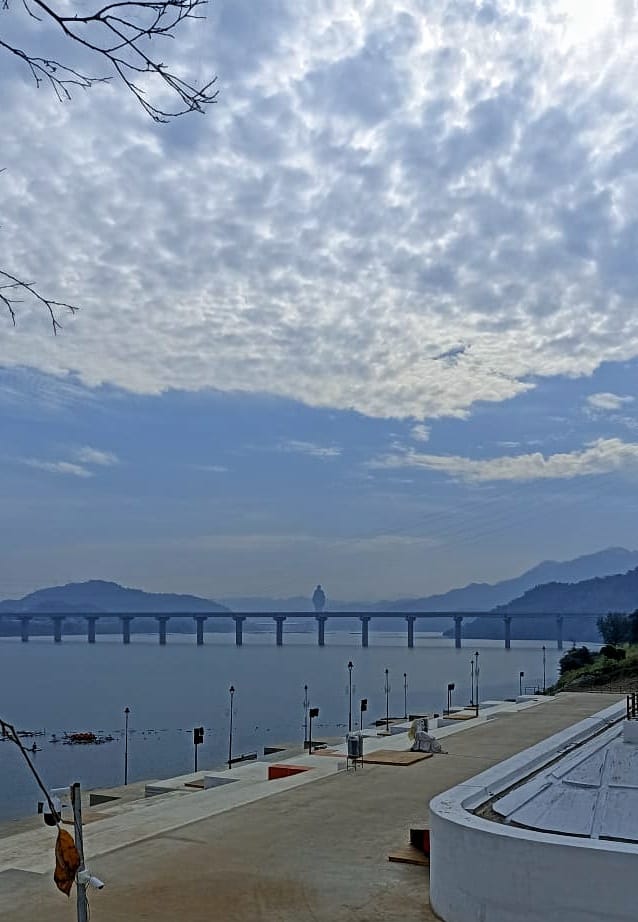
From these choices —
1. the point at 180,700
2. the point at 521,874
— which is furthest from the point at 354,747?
the point at 180,700

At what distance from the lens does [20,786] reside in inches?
1705

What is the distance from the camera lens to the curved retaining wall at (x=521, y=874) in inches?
380

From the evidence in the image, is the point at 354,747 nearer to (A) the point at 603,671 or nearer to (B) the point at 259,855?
(B) the point at 259,855

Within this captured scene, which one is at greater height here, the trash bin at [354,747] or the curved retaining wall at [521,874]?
the curved retaining wall at [521,874]

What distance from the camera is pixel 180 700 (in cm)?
8662

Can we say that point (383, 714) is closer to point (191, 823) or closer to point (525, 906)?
point (191, 823)

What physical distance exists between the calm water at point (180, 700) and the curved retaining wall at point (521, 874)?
97.9 ft

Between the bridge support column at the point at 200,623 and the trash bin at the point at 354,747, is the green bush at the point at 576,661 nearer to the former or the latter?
the trash bin at the point at 354,747

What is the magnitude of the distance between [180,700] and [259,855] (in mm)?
74571

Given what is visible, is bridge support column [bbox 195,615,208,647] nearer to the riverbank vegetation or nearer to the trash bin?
the riverbank vegetation

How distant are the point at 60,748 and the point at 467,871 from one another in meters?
50.6

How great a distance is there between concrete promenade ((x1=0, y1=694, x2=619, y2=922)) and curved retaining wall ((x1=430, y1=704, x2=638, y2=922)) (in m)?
0.91

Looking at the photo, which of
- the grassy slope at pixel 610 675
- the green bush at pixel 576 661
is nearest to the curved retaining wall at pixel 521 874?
the grassy slope at pixel 610 675

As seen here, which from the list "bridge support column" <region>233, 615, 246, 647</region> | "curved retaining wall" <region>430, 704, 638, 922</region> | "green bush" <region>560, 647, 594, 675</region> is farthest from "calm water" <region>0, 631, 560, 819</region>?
"curved retaining wall" <region>430, 704, 638, 922</region>
